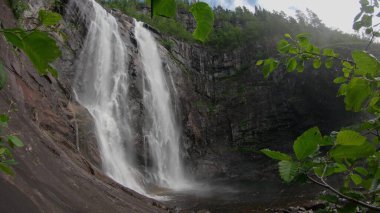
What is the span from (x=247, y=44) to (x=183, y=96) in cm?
1024

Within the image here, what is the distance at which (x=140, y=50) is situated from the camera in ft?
75.5

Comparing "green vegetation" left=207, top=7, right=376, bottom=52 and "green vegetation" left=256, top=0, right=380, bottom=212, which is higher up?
"green vegetation" left=207, top=7, right=376, bottom=52

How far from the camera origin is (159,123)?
68.8ft

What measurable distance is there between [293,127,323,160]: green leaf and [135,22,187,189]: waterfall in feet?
57.3

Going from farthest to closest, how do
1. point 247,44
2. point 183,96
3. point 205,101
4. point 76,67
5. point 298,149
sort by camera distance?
point 247,44
point 205,101
point 183,96
point 76,67
point 298,149

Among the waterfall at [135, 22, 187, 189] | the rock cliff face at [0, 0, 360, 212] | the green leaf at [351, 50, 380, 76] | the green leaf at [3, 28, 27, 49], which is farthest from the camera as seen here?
the waterfall at [135, 22, 187, 189]

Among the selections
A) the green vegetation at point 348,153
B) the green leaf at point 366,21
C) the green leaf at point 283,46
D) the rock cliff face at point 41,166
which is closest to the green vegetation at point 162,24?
the rock cliff face at point 41,166

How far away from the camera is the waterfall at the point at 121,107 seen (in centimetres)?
1620

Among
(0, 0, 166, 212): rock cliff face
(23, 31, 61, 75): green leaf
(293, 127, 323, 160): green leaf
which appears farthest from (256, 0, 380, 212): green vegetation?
(0, 0, 166, 212): rock cliff face

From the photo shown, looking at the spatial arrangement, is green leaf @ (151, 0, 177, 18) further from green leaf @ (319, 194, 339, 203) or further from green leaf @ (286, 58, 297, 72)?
green leaf @ (286, 58, 297, 72)

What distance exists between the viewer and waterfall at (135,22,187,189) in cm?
1922

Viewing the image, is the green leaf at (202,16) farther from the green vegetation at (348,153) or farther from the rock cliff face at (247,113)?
the rock cliff face at (247,113)

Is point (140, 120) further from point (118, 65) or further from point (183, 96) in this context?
point (183, 96)

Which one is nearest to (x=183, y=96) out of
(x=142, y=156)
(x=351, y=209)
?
(x=142, y=156)
